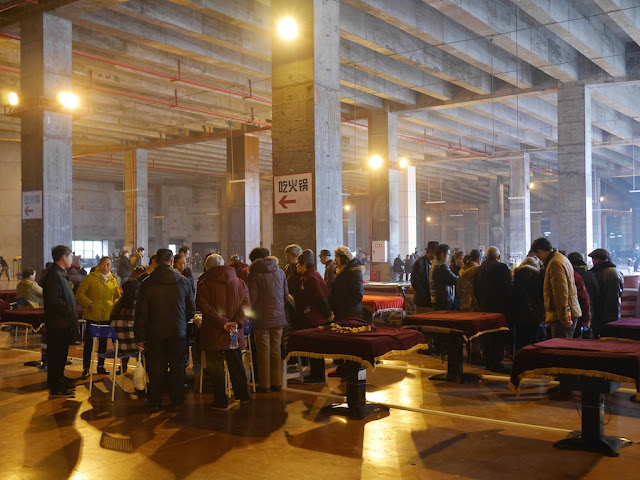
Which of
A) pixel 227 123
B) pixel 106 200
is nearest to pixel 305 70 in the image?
pixel 227 123

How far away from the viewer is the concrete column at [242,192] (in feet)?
77.7

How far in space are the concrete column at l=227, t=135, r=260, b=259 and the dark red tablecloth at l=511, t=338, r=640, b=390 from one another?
62.4 feet

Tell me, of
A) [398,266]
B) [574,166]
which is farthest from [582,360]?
[398,266]

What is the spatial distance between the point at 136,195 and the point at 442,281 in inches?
808

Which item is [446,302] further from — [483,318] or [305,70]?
[305,70]

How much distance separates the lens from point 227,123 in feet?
74.6

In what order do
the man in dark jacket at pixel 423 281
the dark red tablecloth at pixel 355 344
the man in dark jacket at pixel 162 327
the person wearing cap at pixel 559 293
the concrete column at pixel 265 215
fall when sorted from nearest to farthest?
the dark red tablecloth at pixel 355 344 < the man in dark jacket at pixel 162 327 < the person wearing cap at pixel 559 293 < the man in dark jacket at pixel 423 281 < the concrete column at pixel 265 215

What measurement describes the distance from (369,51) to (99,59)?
626 cm

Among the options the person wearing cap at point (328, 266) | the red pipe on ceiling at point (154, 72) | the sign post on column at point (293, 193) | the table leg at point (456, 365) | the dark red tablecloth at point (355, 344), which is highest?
the red pipe on ceiling at point (154, 72)

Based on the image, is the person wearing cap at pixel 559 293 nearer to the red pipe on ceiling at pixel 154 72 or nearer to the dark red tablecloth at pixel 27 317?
the dark red tablecloth at pixel 27 317

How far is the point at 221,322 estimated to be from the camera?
6504 millimetres

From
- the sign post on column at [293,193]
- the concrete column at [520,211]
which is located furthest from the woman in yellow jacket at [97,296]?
the concrete column at [520,211]

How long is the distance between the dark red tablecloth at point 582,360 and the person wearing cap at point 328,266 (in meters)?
4.34

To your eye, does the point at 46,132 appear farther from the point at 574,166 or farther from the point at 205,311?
the point at 574,166
